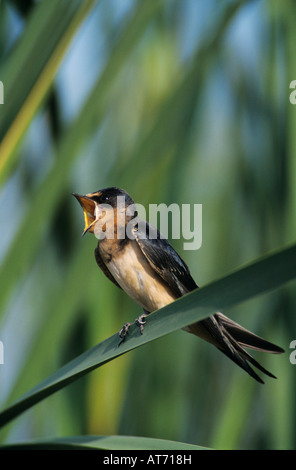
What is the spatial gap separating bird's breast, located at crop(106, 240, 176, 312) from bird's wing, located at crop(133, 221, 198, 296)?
0.05 feet

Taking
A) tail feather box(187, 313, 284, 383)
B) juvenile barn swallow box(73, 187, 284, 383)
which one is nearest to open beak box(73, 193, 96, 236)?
juvenile barn swallow box(73, 187, 284, 383)

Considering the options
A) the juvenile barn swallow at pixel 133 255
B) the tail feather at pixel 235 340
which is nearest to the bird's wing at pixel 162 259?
the juvenile barn swallow at pixel 133 255

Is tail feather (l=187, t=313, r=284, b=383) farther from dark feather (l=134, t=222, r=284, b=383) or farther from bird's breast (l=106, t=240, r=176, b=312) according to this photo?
bird's breast (l=106, t=240, r=176, b=312)

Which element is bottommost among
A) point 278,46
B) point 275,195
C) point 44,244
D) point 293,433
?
point 293,433

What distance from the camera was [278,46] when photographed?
49.9 inches

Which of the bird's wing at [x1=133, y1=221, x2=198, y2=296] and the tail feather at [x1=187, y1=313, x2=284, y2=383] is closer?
the tail feather at [x1=187, y1=313, x2=284, y2=383]

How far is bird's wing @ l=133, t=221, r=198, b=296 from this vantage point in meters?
1.06

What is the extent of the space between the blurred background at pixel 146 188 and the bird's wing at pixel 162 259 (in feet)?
0.22

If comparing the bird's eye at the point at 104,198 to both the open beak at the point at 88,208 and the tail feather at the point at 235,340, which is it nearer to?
the open beak at the point at 88,208

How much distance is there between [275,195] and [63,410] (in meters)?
0.65

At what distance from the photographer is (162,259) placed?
107 cm

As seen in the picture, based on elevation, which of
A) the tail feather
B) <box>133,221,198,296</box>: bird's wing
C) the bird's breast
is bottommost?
the tail feather

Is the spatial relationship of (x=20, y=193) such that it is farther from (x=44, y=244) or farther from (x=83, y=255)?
(x=83, y=255)

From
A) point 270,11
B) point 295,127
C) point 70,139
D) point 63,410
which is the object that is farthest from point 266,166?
point 63,410
